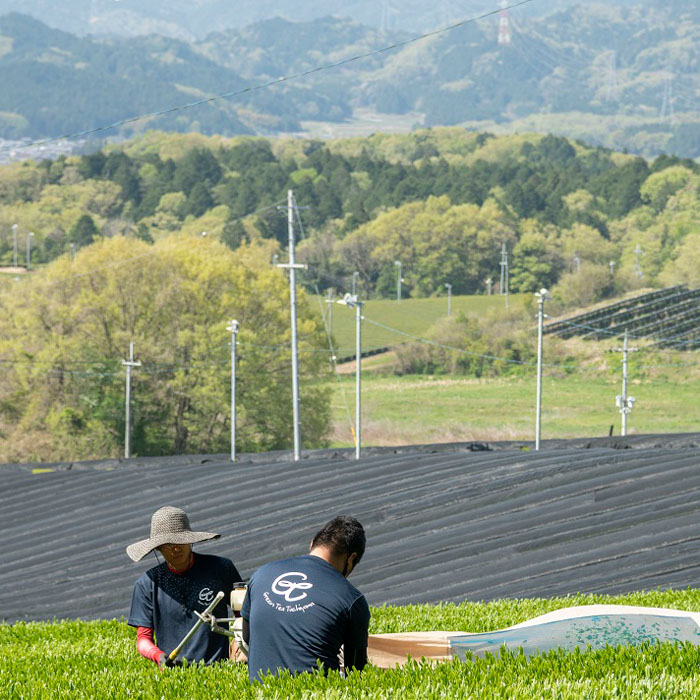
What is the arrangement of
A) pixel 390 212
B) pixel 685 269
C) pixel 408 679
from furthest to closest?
pixel 390 212
pixel 685 269
pixel 408 679

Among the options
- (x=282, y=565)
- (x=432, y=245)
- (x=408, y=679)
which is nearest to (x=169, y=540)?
(x=282, y=565)

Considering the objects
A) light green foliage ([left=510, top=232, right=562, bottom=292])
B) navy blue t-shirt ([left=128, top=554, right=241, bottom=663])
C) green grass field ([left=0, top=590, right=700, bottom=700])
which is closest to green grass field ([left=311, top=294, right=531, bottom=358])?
light green foliage ([left=510, top=232, right=562, bottom=292])

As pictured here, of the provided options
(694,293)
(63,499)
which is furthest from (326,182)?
(63,499)

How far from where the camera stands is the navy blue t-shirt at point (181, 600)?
6746 millimetres

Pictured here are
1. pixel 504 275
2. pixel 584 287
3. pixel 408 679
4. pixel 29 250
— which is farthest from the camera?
pixel 29 250

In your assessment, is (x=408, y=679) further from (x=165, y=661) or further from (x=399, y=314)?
(x=399, y=314)

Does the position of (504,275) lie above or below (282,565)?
below

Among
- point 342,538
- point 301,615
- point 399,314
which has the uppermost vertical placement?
point 342,538

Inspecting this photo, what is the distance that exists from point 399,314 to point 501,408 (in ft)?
104

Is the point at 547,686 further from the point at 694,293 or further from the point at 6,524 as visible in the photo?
the point at 694,293

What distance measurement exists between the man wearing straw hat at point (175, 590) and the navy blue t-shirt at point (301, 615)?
940 mm

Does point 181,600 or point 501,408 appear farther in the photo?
point 501,408

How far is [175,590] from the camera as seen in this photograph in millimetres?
6742

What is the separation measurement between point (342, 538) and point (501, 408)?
92.4 m
